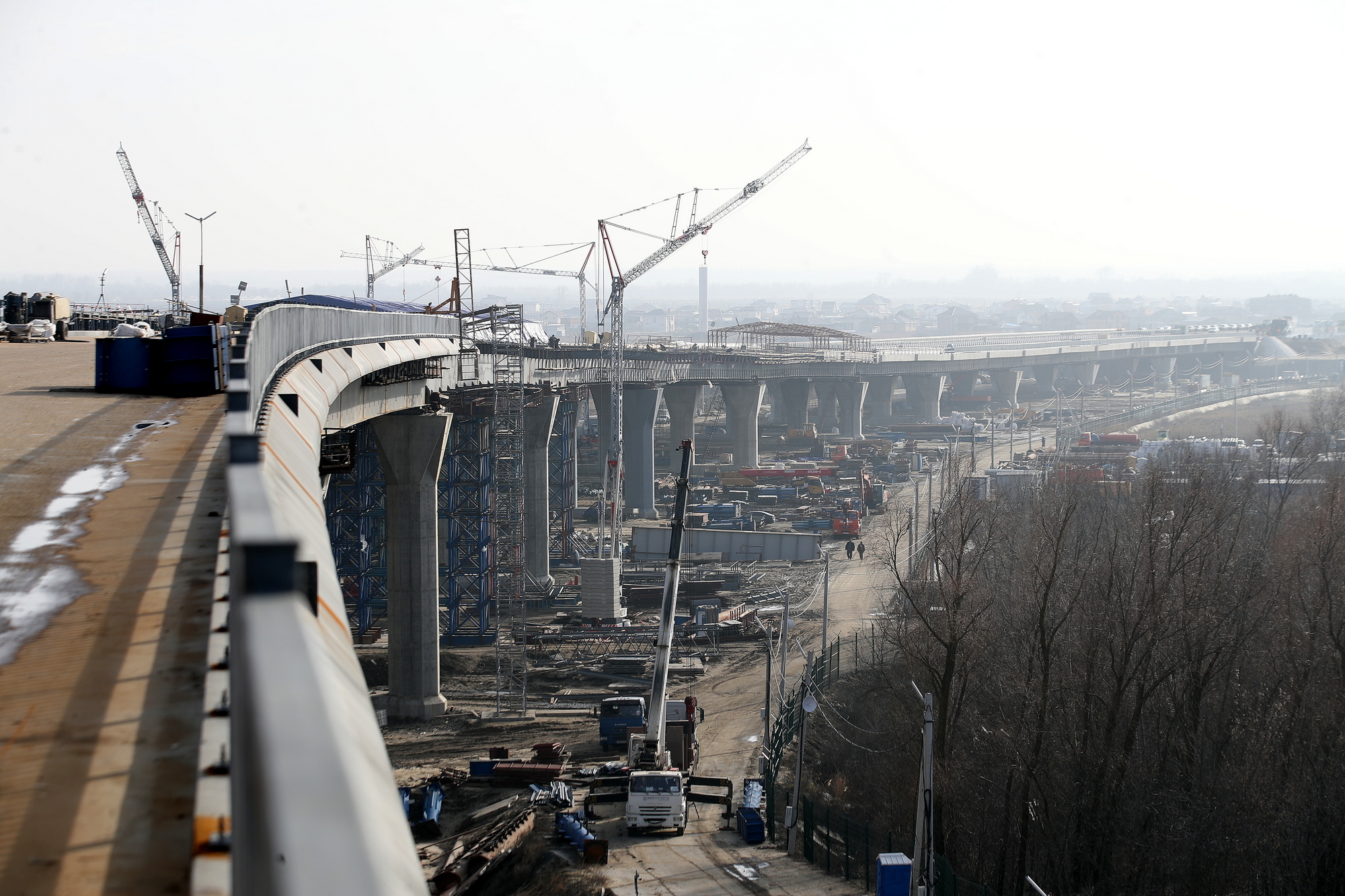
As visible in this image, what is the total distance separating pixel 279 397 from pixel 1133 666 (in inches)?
1010

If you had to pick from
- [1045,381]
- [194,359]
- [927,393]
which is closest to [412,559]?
[194,359]

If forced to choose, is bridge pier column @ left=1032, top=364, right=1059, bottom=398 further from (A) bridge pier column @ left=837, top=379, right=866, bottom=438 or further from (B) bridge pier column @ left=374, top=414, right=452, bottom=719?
(B) bridge pier column @ left=374, top=414, right=452, bottom=719

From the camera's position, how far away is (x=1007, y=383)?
5782 inches

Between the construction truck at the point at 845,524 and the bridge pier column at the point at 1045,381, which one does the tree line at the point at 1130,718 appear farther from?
the bridge pier column at the point at 1045,381

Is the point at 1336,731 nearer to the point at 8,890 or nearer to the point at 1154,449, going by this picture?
the point at 8,890

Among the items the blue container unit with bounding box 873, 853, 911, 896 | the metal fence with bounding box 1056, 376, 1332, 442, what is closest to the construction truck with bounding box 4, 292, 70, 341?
the blue container unit with bounding box 873, 853, 911, 896

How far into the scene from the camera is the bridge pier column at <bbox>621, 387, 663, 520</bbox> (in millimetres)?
80562

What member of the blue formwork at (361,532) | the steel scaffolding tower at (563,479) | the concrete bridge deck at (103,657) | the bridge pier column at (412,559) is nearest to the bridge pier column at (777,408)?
the steel scaffolding tower at (563,479)

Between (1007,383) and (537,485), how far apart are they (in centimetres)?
9723

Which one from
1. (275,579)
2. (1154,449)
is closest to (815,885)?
(275,579)

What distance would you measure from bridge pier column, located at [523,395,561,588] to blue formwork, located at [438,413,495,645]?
11.9 m

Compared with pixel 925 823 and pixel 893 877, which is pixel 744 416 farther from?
pixel 925 823

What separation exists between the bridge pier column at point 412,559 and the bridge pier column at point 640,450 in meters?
40.5

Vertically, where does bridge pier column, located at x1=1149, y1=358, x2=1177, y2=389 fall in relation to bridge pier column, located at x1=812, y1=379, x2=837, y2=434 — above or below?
above
